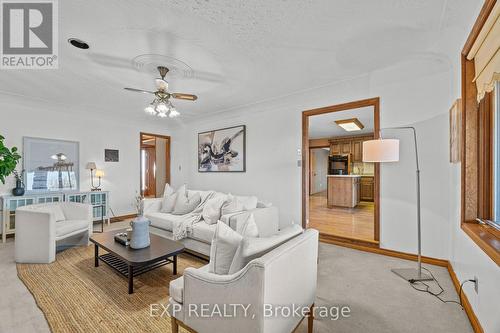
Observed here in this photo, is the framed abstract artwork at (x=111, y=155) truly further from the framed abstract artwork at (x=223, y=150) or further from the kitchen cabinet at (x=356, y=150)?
the kitchen cabinet at (x=356, y=150)

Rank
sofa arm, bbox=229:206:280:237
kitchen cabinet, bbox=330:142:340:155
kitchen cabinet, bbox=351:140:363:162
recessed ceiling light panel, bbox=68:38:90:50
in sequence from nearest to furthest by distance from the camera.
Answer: recessed ceiling light panel, bbox=68:38:90:50, sofa arm, bbox=229:206:280:237, kitchen cabinet, bbox=351:140:363:162, kitchen cabinet, bbox=330:142:340:155

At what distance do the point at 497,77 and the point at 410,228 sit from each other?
220 centimetres

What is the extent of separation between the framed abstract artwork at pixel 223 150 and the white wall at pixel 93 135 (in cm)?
166

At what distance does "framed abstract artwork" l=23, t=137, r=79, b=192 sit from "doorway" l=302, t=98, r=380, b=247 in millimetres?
4828

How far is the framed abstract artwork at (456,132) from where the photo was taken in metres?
2.22

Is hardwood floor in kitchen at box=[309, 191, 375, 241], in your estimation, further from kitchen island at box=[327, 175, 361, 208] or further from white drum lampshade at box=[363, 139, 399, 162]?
white drum lampshade at box=[363, 139, 399, 162]

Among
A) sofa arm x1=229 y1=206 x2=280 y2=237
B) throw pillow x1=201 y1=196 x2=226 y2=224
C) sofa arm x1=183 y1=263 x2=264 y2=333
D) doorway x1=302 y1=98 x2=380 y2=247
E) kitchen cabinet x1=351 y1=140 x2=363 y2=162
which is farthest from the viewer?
kitchen cabinet x1=351 y1=140 x2=363 y2=162

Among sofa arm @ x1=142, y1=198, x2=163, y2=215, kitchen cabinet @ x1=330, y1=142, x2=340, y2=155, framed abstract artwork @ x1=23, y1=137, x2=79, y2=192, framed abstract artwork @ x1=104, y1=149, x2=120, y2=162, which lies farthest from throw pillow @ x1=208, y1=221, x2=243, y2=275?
kitchen cabinet @ x1=330, y1=142, x2=340, y2=155

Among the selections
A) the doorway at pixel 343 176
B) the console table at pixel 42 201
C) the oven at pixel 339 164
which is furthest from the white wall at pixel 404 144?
the oven at pixel 339 164

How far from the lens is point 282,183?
4.23 meters

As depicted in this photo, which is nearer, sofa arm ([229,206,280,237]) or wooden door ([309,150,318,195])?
sofa arm ([229,206,280,237])

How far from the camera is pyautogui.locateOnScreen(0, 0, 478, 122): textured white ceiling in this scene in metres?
1.90

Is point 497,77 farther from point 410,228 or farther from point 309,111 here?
point 309,111

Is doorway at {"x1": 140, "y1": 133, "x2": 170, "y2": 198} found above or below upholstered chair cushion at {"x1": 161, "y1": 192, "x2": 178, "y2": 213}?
above
